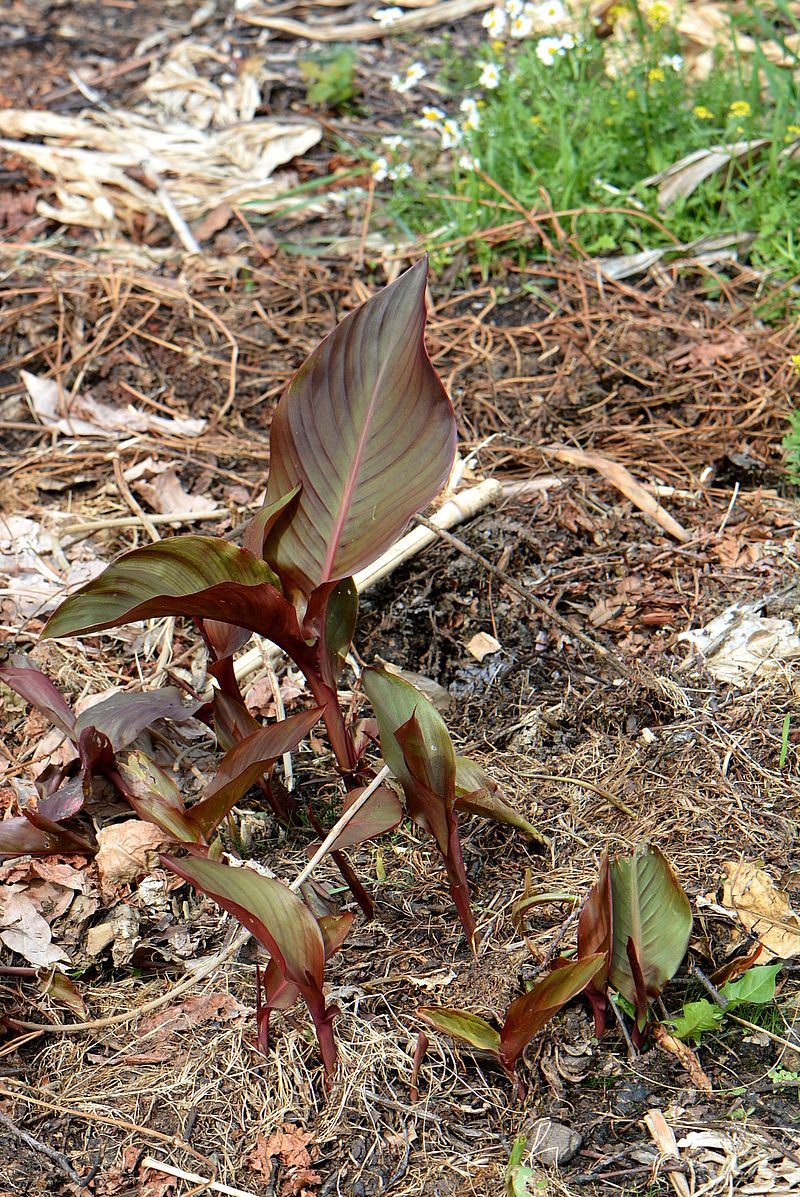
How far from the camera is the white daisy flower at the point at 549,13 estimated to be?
4.18 meters

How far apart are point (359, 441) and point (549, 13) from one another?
10.2 ft

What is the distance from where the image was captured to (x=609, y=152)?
11.8ft

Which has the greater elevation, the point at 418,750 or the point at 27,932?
the point at 418,750

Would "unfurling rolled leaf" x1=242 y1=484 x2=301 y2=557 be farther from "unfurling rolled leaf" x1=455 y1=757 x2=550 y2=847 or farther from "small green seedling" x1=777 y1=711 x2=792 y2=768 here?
"small green seedling" x1=777 y1=711 x2=792 y2=768

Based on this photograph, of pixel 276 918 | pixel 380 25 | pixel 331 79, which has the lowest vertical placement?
pixel 276 918

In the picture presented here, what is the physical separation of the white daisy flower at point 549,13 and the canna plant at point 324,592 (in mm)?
3033

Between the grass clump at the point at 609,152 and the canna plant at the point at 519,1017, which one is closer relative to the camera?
the canna plant at the point at 519,1017

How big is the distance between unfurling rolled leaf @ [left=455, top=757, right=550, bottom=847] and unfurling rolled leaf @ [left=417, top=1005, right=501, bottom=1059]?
323 millimetres

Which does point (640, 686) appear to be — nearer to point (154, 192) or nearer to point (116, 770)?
point (116, 770)

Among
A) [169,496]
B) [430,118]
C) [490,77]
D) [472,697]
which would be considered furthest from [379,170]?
[472,697]

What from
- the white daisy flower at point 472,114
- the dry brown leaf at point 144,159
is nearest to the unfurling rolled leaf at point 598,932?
the white daisy flower at point 472,114

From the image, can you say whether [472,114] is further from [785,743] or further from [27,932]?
[27,932]

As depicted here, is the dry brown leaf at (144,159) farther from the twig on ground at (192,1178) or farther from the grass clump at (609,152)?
the twig on ground at (192,1178)

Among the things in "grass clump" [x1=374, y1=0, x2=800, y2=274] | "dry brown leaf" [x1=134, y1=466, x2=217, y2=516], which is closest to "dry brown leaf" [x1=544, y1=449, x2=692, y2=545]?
"dry brown leaf" [x1=134, y1=466, x2=217, y2=516]
